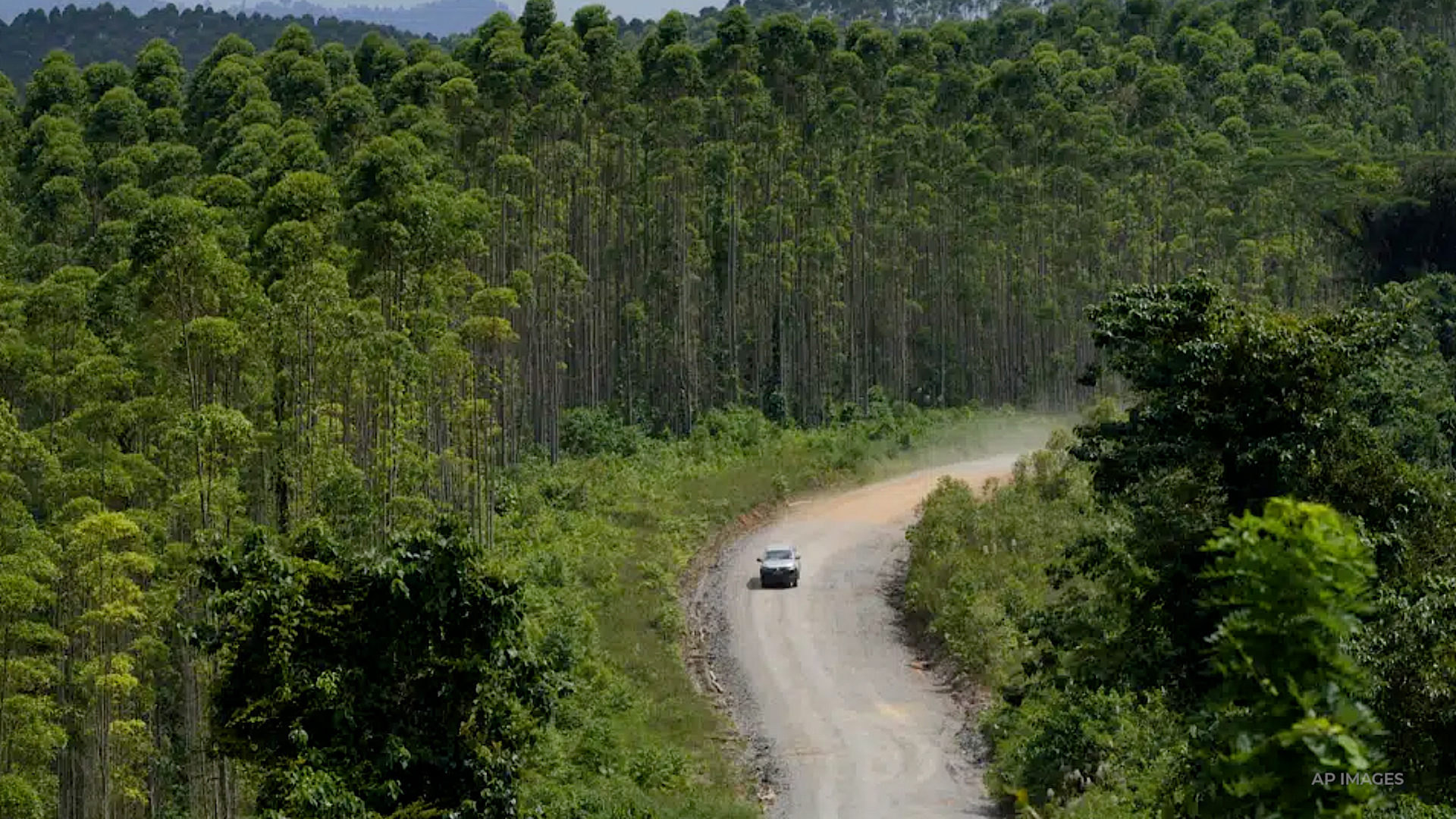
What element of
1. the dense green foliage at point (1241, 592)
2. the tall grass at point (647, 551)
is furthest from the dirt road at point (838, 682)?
the dense green foliage at point (1241, 592)

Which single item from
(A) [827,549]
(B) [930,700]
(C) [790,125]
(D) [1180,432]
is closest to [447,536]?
(D) [1180,432]

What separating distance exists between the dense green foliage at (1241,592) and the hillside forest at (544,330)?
0.45 ft

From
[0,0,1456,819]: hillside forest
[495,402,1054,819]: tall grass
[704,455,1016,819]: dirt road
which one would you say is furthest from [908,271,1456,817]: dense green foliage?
[495,402,1054,819]: tall grass

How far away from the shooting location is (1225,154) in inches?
3078

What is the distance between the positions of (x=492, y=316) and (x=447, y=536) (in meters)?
22.6

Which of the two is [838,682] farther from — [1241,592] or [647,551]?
[1241,592]

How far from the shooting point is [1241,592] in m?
7.61

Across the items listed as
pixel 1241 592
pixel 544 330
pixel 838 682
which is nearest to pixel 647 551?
pixel 838 682

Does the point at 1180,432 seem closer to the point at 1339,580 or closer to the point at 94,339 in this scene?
the point at 1339,580

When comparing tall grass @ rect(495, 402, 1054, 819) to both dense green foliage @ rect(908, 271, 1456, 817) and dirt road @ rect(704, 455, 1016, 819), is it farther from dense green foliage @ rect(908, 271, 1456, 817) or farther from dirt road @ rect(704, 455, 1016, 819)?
dense green foliage @ rect(908, 271, 1456, 817)

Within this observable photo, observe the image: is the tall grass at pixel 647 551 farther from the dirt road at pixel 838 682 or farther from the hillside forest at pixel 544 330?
the dirt road at pixel 838 682

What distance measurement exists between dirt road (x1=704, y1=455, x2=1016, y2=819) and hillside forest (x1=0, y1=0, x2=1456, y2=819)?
62.6 inches

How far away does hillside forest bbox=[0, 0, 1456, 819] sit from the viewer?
19266 mm

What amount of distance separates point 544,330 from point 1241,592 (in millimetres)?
55632
